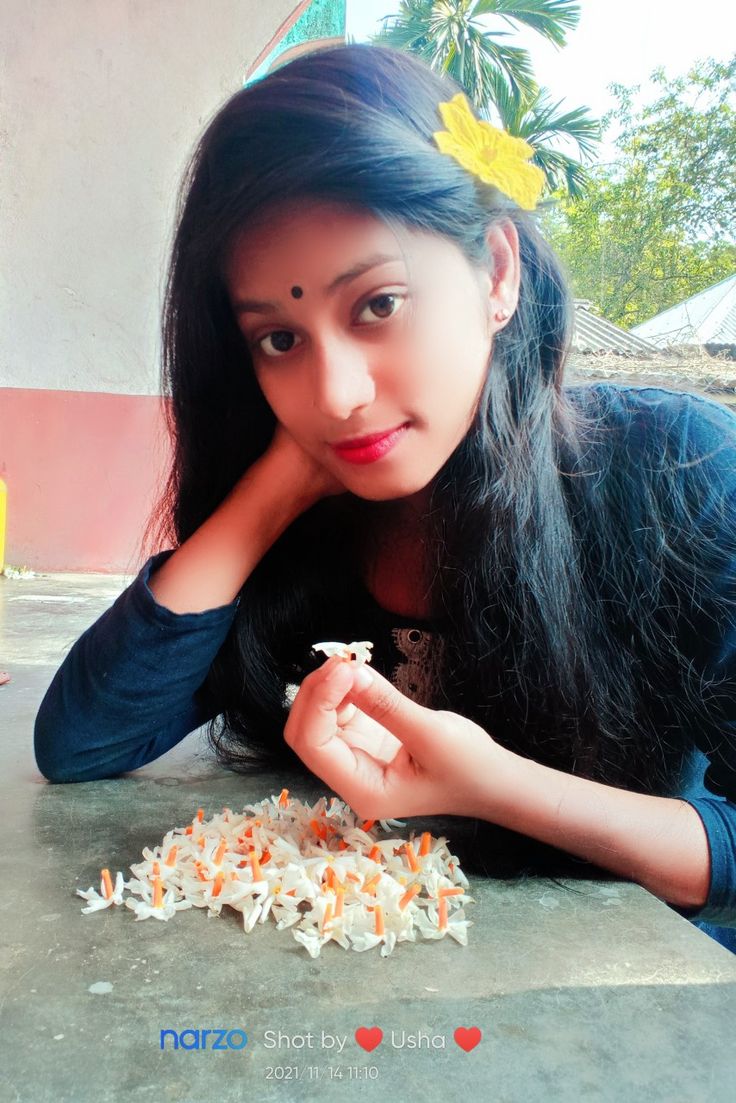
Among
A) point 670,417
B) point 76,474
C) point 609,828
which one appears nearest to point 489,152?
point 670,417

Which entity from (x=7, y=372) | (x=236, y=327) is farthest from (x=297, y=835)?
(x=7, y=372)

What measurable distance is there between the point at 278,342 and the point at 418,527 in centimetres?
31

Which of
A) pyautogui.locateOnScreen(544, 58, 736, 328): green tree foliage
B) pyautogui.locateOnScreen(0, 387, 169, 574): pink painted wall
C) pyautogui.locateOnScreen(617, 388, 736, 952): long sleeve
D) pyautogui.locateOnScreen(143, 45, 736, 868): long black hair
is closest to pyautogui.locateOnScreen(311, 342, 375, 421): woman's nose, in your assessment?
pyautogui.locateOnScreen(143, 45, 736, 868): long black hair

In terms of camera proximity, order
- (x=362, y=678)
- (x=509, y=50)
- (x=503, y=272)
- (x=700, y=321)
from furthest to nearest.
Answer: (x=700, y=321) < (x=509, y=50) < (x=503, y=272) < (x=362, y=678)

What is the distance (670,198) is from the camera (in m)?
2.38

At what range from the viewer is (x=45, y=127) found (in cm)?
382

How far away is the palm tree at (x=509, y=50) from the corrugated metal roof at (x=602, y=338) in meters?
0.26

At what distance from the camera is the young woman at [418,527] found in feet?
2.30

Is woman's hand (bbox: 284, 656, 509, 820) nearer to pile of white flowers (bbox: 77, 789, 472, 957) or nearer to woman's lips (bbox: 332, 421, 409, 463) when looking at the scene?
pile of white flowers (bbox: 77, 789, 472, 957)

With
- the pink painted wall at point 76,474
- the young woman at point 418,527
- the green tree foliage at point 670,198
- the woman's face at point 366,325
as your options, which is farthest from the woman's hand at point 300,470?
the pink painted wall at point 76,474

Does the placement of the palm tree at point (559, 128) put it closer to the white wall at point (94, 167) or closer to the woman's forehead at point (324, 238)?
the woman's forehead at point (324, 238)

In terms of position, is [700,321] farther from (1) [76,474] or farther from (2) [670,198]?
(1) [76,474]

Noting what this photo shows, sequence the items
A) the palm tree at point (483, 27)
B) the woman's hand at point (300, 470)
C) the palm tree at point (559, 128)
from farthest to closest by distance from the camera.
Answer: the palm tree at point (483, 27)
the palm tree at point (559, 128)
the woman's hand at point (300, 470)

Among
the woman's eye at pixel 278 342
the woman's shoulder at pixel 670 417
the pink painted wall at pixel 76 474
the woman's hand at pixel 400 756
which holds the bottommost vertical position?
the pink painted wall at pixel 76 474
